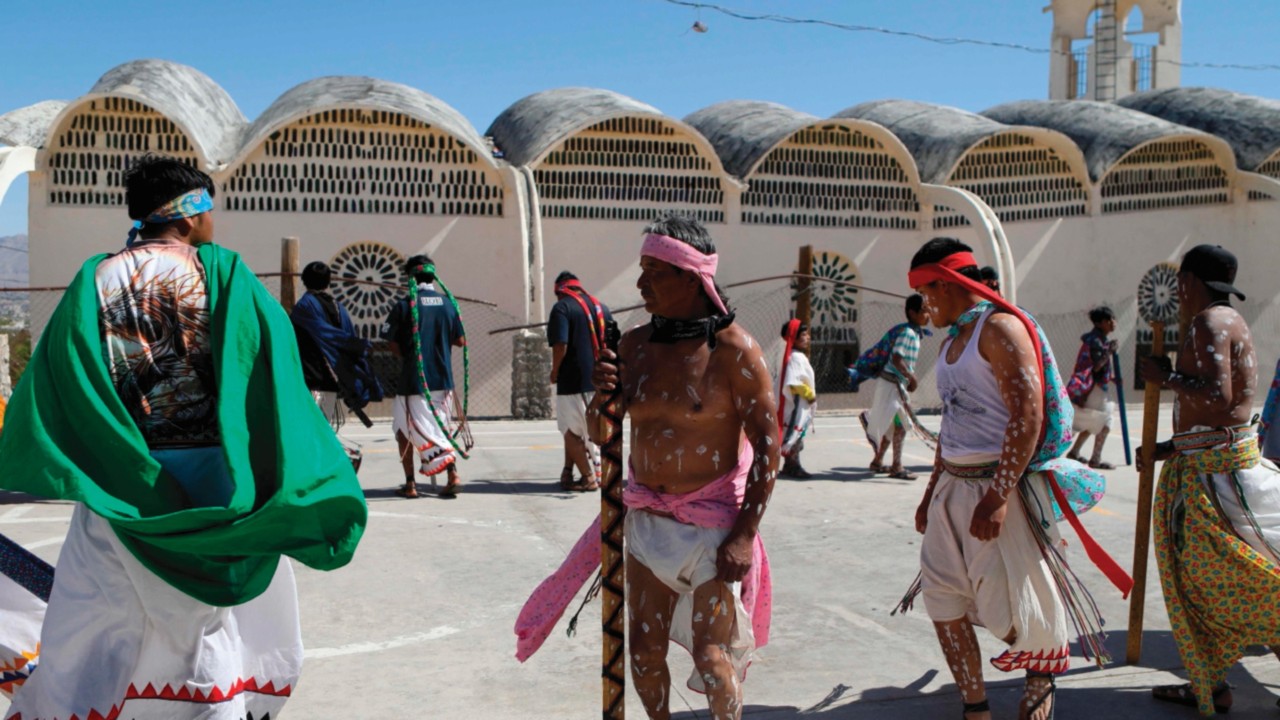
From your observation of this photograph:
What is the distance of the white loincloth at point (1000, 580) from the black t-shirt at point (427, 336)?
199 inches

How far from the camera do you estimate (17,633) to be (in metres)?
3.34

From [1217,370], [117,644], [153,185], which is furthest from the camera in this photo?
[1217,370]

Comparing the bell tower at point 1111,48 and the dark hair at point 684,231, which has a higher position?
the bell tower at point 1111,48

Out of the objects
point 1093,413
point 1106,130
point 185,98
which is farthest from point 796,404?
point 1106,130

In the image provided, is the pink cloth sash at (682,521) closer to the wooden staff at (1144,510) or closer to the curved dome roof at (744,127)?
the wooden staff at (1144,510)

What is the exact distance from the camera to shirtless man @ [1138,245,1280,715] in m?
4.19

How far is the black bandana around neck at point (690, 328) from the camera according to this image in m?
3.58

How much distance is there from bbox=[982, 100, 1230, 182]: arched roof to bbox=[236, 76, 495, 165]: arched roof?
31.4ft

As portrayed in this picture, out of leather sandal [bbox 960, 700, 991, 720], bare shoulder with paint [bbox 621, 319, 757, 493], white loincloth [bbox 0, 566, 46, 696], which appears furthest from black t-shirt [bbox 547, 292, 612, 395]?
white loincloth [bbox 0, 566, 46, 696]

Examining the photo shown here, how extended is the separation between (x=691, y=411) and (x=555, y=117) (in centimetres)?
1390

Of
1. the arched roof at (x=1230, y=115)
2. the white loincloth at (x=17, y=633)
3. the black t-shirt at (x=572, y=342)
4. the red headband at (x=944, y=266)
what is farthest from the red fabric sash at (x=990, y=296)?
the arched roof at (x=1230, y=115)

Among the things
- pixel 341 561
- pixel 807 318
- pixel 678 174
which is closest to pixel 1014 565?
pixel 341 561

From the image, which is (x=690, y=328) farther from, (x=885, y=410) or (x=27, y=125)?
(x=27, y=125)

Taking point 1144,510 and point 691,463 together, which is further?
point 1144,510
